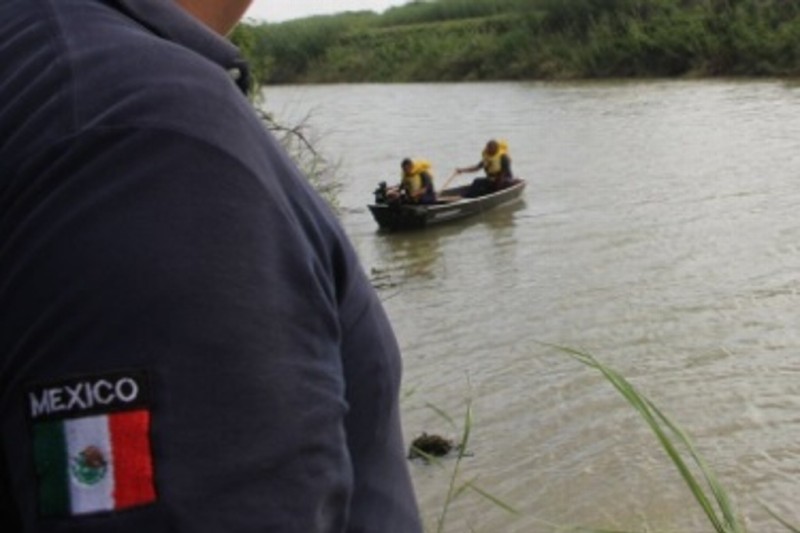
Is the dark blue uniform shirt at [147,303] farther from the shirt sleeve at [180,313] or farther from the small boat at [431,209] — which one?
the small boat at [431,209]

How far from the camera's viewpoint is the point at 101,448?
2.70 ft

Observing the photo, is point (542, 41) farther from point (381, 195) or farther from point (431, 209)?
point (431, 209)

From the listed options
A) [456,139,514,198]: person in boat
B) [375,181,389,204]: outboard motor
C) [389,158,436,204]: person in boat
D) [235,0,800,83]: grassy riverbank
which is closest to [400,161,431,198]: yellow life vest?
[389,158,436,204]: person in boat

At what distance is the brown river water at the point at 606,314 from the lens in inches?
323

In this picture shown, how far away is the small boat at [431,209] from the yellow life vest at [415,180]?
1.00ft

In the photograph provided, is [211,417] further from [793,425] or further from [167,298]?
[793,425]

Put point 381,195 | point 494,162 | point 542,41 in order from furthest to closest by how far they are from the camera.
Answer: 1. point 542,41
2. point 494,162
3. point 381,195

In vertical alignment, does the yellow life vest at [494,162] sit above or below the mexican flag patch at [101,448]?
below

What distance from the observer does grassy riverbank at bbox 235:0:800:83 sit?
3659 cm

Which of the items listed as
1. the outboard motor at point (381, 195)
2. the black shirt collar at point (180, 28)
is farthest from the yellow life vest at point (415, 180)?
the black shirt collar at point (180, 28)

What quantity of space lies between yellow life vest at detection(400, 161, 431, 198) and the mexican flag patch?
16828 mm

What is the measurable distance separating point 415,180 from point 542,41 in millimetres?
27373

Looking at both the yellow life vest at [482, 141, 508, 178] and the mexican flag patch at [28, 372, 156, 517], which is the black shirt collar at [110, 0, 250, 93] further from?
the yellow life vest at [482, 141, 508, 178]

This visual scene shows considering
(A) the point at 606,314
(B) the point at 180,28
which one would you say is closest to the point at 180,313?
(B) the point at 180,28
